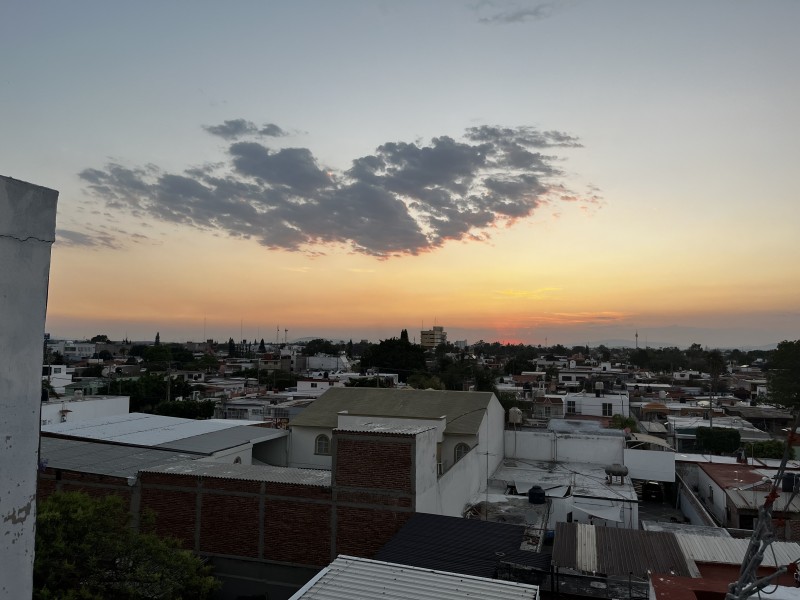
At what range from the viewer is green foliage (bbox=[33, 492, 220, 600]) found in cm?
1066

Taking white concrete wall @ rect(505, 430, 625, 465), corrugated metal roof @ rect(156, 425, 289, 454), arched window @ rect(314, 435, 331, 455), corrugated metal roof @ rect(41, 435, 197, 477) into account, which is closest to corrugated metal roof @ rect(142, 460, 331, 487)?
corrugated metal roof @ rect(41, 435, 197, 477)

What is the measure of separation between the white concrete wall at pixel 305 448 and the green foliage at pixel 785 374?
37.5 m

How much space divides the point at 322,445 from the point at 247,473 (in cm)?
1195

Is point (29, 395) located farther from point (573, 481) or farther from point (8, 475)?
point (573, 481)

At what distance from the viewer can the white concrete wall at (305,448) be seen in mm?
30047

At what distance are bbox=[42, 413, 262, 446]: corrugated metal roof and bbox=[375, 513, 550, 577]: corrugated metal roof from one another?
13.5 m

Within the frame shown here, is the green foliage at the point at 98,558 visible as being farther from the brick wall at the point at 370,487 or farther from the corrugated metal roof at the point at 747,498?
the corrugated metal roof at the point at 747,498

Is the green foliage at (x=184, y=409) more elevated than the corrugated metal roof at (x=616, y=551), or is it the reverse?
the corrugated metal roof at (x=616, y=551)

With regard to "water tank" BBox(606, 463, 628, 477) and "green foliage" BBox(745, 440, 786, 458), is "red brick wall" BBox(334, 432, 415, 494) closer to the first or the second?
"water tank" BBox(606, 463, 628, 477)

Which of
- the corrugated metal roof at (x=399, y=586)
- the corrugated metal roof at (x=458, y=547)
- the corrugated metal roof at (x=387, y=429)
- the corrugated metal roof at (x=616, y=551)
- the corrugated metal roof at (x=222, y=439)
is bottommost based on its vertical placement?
the corrugated metal roof at (x=458, y=547)

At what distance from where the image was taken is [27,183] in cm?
539

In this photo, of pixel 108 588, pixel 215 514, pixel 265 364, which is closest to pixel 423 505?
pixel 215 514

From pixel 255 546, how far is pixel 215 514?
1.65 m

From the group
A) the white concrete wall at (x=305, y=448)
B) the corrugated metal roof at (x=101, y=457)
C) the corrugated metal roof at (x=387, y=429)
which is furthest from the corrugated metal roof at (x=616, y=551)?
the white concrete wall at (x=305, y=448)
